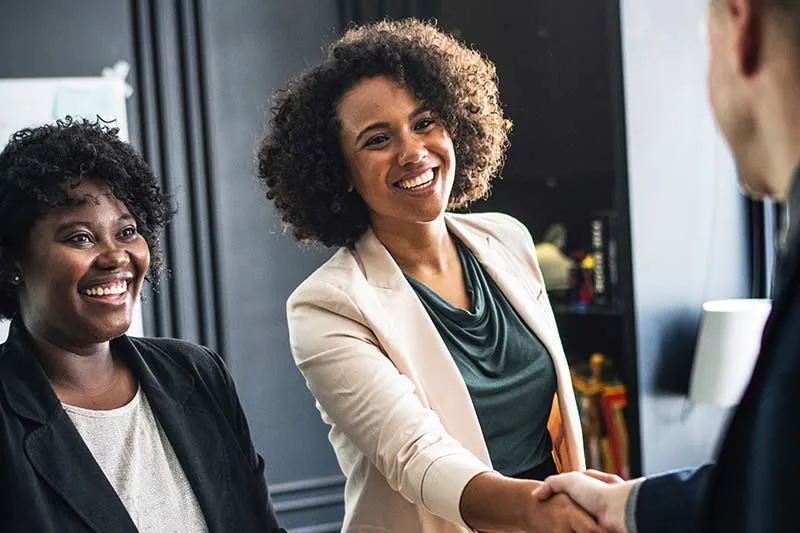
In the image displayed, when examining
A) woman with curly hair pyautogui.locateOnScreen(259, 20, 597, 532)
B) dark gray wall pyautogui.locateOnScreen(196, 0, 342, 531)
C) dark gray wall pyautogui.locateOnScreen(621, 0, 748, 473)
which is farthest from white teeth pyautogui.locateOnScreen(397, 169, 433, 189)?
dark gray wall pyautogui.locateOnScreen(196, 0, 342, 531)

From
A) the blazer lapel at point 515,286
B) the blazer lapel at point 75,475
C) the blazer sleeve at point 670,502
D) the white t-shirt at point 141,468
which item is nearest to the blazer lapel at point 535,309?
the blazer lapel at point 515,286

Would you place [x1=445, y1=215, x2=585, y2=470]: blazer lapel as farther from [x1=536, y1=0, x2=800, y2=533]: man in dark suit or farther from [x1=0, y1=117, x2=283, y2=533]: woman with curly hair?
[x1=536, y1=0, x2=800, y2=533]: man in dark suit

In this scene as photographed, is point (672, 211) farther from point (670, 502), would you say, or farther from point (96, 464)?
point (96, 464)

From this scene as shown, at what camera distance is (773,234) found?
12.7 ft

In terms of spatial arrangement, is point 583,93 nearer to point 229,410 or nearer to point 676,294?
point 676,294

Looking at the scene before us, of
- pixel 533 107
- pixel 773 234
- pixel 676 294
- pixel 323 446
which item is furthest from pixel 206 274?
pixel 773 234

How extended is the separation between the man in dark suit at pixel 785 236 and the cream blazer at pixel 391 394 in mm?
766

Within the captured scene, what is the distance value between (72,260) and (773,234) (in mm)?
2655

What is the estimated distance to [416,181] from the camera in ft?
6.90

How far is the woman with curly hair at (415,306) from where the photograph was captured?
1.91 meters

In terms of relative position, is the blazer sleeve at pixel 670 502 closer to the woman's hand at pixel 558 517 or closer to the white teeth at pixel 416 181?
the woman's hand at pixel 558 517

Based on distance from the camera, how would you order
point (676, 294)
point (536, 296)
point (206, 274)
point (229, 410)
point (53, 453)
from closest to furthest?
point (53, 453)
point (229, 410)
point (536, 296)
point (676, 294)
point (206, 274)

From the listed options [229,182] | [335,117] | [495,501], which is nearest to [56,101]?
[229,182]

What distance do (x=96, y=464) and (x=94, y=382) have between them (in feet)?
0.53
